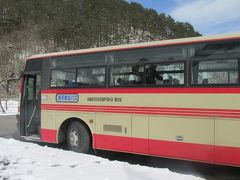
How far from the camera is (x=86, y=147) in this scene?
10.7 metres

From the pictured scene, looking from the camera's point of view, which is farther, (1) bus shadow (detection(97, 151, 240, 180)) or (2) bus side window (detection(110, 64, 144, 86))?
(2) bus side window (detection(110, 64, 144, 86))

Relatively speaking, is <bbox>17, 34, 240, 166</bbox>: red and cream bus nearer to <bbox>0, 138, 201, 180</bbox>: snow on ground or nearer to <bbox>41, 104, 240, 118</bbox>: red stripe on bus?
<bbox>41, 104, 240, 118</bbox>: red stripe on bus

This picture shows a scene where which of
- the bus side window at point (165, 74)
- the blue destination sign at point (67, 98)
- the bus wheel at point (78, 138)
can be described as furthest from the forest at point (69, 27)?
the bus side window at point (165, 74)

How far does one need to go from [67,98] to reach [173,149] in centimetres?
357

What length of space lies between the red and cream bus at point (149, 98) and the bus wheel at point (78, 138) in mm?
27

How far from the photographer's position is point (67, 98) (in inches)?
434

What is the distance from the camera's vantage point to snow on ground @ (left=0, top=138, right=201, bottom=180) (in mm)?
7117

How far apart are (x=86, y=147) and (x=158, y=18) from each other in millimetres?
51636

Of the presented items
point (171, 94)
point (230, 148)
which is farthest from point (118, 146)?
point (230, 148)

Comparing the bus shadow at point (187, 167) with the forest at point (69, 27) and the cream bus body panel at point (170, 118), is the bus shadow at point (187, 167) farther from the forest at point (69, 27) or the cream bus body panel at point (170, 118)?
the forest at point (69, 27)

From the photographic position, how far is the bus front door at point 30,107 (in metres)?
12.6

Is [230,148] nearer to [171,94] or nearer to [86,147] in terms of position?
[171,94]

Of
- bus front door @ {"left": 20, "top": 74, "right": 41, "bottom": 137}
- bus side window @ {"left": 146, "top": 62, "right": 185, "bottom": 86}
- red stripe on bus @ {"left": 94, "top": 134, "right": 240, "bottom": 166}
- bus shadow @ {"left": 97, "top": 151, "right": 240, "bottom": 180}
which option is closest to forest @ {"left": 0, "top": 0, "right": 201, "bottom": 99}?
bus front door @ {"left": 20, "top": 74, "right": 41, "bottom": 137}

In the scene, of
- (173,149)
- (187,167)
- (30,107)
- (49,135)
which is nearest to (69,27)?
(30,107)
